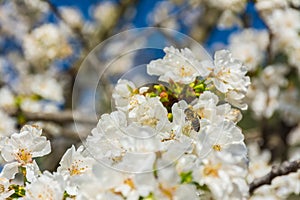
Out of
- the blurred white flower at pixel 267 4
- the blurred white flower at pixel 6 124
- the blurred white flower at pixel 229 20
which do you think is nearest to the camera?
the blurred white flower at pixel 6 124

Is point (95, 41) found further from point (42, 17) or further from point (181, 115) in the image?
point (181, 115)

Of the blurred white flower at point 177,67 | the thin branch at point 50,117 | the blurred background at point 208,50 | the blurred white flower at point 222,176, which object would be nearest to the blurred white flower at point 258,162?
the blurred background at point 208,50

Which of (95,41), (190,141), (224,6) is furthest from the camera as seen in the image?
(95,41)

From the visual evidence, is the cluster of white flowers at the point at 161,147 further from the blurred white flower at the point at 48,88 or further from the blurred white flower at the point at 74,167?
the blurred white flower at the point at 48,88

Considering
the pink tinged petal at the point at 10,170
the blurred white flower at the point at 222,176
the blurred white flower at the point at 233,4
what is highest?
the blurred white flower at the point at 233,4

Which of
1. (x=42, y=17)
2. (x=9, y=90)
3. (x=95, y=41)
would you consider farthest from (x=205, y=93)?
(x=42, y=17)

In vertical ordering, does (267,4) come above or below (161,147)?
above

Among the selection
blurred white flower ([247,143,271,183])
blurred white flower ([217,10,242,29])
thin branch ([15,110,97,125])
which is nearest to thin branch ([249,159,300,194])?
blurred white flower ([247,143,271,183])

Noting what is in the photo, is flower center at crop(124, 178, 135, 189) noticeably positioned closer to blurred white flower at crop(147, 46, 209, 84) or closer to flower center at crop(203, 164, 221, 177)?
flower center at crop(203, 164, 221, 177)

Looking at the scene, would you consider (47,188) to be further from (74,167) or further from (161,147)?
(161,147)

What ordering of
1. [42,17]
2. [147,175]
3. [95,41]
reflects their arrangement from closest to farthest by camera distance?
[147,175] → [95,41] → [42,17]

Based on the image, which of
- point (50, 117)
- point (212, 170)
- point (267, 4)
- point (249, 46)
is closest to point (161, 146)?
point (212, 170)
